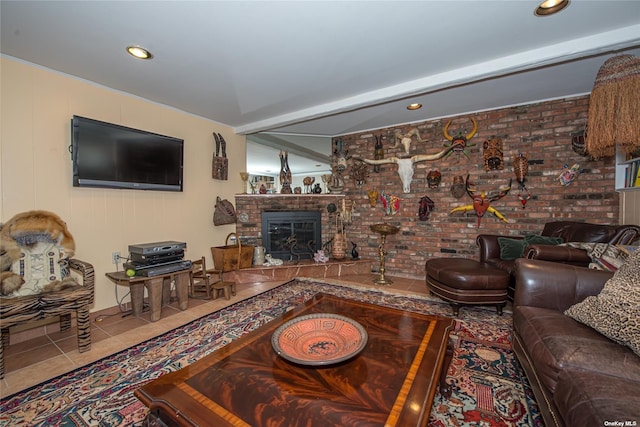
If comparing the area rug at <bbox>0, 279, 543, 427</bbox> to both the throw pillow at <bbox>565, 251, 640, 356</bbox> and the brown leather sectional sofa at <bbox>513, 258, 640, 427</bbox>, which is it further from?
the throw pillow at <bbox>565, 251, 640, 356</bbox>

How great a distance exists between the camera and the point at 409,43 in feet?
6.82

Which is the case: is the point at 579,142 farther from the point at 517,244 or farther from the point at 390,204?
the point at 390,204

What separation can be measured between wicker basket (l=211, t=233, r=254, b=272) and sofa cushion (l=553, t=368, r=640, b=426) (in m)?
3.32

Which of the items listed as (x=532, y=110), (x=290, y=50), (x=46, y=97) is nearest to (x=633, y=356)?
(x=290, y=50)

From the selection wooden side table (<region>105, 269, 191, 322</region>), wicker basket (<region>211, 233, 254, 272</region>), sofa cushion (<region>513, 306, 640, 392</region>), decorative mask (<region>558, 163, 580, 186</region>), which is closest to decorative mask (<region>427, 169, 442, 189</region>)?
decorative mask (<region>558, 163, 580, 186</region>)

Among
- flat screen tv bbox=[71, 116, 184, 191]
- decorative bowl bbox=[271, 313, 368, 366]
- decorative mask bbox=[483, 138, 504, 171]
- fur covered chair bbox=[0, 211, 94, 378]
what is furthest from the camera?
decorative mask bbox=[483, 138, 504, 171]

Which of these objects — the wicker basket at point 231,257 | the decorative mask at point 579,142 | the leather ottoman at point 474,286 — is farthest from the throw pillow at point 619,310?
the wicker basket at point 231,257

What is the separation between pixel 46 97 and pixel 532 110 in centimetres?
516

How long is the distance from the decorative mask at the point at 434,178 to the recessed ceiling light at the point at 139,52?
3513 millimetres

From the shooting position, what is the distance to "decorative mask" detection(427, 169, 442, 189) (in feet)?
12.4

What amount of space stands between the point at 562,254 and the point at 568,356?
1526mm

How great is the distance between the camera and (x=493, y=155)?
3.44 metres

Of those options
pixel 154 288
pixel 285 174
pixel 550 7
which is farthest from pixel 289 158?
pixel 550 7

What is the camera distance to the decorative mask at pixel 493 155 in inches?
135
